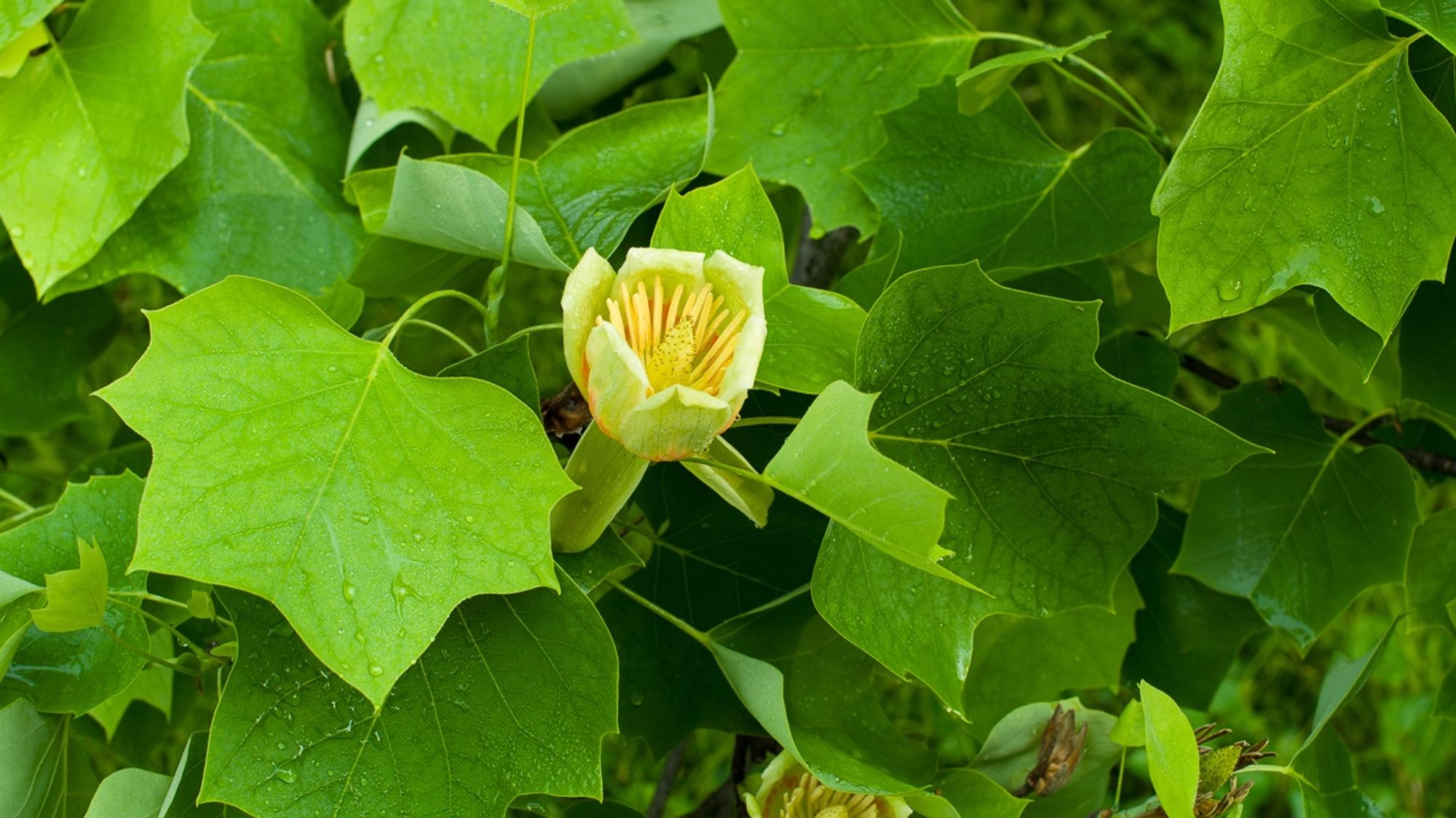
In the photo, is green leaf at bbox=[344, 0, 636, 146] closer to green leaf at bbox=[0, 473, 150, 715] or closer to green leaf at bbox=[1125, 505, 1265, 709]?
green leaf at bbox=[0, 473, 150, 715]

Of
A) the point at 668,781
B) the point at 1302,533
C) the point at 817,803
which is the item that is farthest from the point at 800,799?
the point at 668,781

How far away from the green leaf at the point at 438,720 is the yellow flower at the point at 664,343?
0.07 m

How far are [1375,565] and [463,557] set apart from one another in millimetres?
492

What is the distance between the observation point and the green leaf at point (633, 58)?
2.45 feet

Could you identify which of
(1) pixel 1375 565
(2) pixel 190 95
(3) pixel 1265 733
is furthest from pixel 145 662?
(3) pixel 1265 733

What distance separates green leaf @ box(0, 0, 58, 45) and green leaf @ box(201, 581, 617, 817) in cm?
33

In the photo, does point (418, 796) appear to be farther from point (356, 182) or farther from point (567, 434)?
point (356, 182)

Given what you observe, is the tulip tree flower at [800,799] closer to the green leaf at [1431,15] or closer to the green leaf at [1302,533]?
the green leaf at [1302,533]

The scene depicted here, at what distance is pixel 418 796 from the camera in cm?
45

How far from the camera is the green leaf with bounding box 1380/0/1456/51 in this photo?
458mm

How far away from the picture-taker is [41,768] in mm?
532

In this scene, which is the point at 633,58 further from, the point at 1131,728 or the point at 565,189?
the point at 1131,728

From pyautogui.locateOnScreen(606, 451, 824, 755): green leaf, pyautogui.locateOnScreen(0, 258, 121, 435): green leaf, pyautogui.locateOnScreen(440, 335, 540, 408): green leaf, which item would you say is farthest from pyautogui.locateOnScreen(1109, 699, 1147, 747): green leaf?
pyautogui.locateOnScreen(0, 258, 121, 435): green leaf

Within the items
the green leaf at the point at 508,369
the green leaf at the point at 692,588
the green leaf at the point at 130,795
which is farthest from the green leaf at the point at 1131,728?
the green leaf at the point at 130,795
